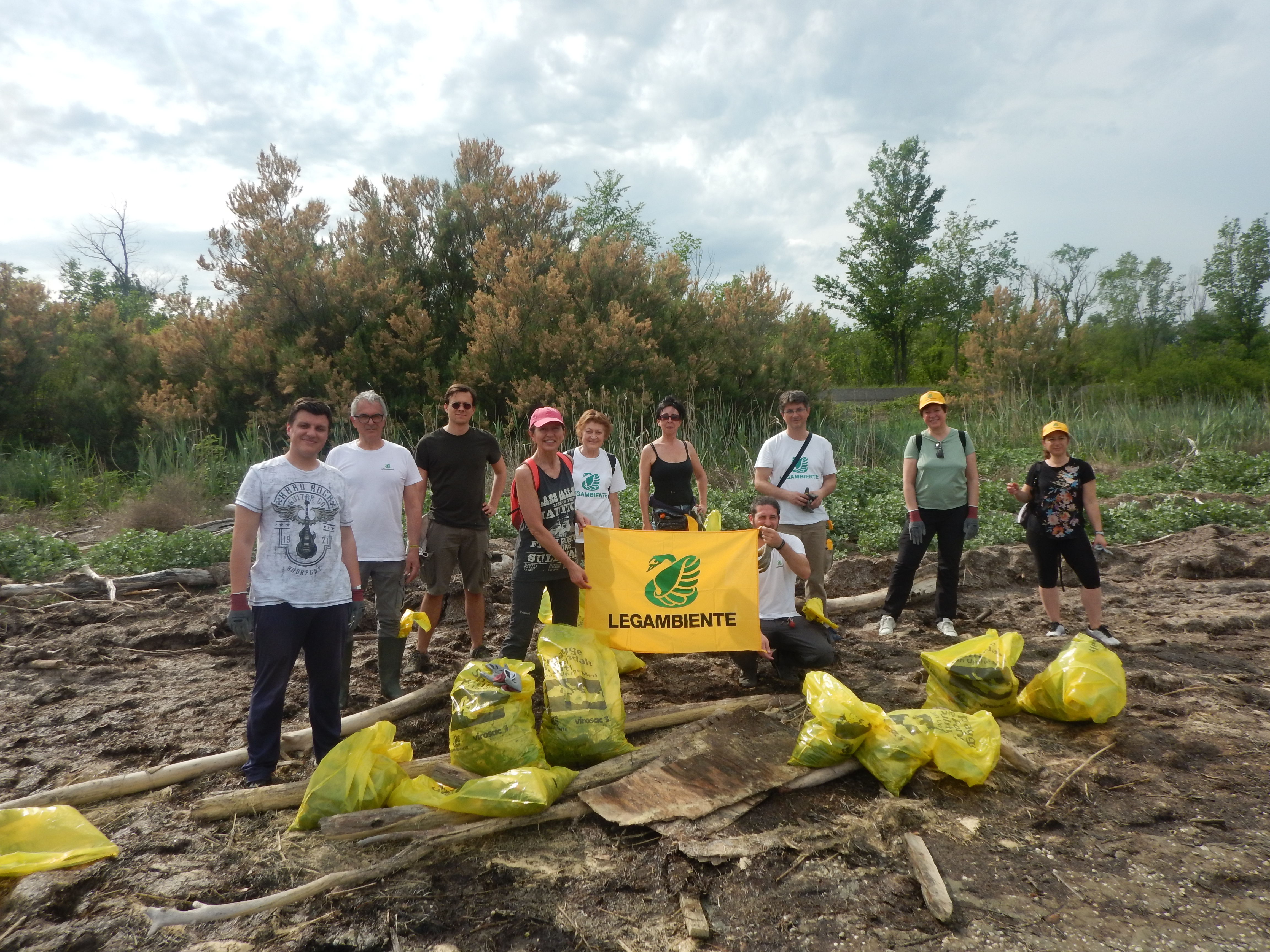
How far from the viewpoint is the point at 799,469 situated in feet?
17.4

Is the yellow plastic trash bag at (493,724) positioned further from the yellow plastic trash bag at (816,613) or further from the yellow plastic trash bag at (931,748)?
the yellow plastic trash bag at (816,613)

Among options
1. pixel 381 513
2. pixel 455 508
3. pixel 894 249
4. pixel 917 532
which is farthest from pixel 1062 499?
pixel 894 249

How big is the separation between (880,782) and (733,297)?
40.3ft

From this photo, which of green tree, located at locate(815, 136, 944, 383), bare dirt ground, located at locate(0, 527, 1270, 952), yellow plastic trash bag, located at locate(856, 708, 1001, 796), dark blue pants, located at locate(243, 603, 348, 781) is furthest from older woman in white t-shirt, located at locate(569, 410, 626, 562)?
green tree, located at locate(815, 136, 944, 383)

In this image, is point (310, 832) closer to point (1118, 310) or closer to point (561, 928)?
point (561, 928)

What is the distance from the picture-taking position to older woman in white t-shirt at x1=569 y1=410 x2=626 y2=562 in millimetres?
4859

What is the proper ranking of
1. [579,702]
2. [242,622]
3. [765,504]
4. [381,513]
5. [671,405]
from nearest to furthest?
[242,622] → [579,702] → [381,513] → [765,504] → [671,405]

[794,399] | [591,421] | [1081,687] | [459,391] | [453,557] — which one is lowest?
[1081,687]

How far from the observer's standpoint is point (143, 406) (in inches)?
525

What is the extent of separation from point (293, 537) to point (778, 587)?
2809mm

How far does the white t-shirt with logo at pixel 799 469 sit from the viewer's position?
208 inches

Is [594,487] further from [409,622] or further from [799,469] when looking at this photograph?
[799,469]

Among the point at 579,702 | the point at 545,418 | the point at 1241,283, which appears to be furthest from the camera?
the point at 1241,283

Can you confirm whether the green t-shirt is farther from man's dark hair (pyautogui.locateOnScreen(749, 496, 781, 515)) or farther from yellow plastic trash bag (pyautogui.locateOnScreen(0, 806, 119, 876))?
yellow plastic trash bag (pyautogui.locateOnScreen(0, 806, 119, 876))
